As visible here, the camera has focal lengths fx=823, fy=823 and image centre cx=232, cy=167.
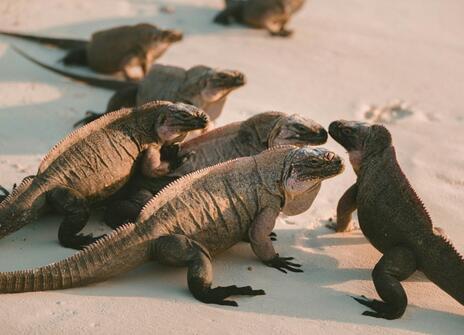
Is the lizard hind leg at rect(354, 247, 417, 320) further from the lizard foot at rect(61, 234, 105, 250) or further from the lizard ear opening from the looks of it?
the lizard foot at rect(61, 234, 105, 250)

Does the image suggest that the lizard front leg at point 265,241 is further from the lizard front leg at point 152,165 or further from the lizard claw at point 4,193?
the lizard claw at point 4,193

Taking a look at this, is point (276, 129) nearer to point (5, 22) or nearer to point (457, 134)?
point (457, 134)

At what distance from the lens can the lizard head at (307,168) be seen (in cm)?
546

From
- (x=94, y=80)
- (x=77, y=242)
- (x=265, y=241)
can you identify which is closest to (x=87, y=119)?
(x=94, y=80)

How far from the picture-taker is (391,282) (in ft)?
17.0

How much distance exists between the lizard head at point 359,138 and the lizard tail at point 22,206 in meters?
2.27

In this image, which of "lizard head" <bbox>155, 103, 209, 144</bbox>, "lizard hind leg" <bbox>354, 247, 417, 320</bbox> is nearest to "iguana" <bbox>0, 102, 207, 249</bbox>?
"lizard head" <bbox>155, 103, 209, 144</bbox>

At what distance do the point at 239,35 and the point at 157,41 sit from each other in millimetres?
1768

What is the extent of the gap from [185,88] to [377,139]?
218cm

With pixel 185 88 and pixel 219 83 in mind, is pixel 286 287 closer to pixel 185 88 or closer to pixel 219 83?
pixel 219 83

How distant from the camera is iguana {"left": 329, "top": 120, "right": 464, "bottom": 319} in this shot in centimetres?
517

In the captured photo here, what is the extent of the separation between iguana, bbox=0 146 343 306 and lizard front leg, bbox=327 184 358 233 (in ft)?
1.38

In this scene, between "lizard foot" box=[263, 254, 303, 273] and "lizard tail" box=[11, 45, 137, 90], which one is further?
"lizard tail" box=[11, 45, 137, 90]

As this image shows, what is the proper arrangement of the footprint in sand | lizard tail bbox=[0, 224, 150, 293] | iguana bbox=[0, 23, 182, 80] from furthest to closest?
1. iguana bbox=[0, 23, 182, 80]
2. the footprint in sand
3. lizard tail bbox=[0, 224, 150, 293]
